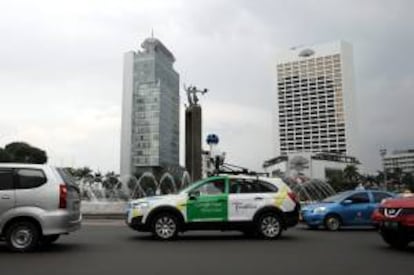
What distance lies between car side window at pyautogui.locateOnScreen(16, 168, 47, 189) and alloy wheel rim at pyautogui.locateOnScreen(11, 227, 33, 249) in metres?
0.97

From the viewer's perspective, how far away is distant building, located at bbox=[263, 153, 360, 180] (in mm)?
151250

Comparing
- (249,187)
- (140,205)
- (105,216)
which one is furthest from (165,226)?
(105,216)

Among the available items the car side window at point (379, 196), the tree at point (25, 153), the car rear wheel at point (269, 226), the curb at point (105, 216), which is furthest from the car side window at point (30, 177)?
the tree at point (25, 153)

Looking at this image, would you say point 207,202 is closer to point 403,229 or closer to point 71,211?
point 71,211

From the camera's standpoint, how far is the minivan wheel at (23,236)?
39.3ft

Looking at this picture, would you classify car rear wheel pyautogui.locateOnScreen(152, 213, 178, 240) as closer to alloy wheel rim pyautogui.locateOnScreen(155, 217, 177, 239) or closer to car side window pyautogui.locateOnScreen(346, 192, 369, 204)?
alloy wheel rim pyautogui.locateOnScreen(155, 217, 177, 239)

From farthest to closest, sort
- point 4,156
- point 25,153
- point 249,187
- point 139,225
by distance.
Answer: point 25,153 < point 4,156 < point 249,187 < point 139,225

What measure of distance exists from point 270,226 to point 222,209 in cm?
138

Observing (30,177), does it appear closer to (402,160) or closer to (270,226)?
(270,226)

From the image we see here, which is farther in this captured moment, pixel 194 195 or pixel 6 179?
pixel 194 195

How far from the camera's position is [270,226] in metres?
15.4

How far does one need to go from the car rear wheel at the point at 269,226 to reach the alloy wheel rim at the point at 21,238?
19.6 ft

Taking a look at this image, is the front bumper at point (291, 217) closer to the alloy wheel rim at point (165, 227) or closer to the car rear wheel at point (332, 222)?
the alloy wheel rim at point (165, 227)

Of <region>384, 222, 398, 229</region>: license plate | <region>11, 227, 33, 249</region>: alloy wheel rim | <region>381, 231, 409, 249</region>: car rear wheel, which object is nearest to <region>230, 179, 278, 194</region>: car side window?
<region>381, 231, 409, 249</region>: car rear wheel
